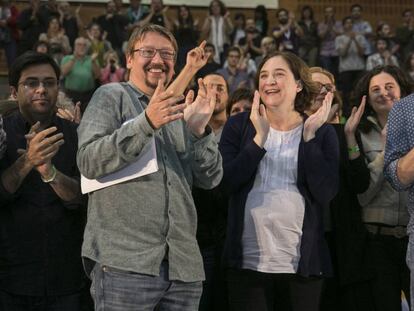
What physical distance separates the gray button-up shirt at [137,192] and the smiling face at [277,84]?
651mm

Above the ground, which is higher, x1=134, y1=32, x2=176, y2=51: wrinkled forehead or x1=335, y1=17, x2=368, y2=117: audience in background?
x1=335, y1=17, x2=368, y2=117: audience in background

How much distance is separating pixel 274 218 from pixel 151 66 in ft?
2.84

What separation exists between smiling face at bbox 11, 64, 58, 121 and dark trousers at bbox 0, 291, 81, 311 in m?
0.75

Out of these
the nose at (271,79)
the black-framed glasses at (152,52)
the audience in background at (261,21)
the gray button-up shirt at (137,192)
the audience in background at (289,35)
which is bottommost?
the gray button-up shirt at (137,192)

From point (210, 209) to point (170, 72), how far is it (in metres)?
1.05

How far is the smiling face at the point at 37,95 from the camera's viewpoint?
123 inches

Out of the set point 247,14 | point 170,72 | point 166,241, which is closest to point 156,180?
point 166,241

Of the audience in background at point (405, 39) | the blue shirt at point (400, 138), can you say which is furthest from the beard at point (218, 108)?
the audience in background at point (405, 39)

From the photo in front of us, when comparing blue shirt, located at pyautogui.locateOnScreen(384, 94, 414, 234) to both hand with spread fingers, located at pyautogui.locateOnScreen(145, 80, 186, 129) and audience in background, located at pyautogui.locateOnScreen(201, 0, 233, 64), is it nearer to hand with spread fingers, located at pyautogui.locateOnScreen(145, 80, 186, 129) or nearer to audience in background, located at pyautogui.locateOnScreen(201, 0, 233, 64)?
hand with spread fingers, located at pyautogui.locateOnScreen(145, 80, 186, 129)

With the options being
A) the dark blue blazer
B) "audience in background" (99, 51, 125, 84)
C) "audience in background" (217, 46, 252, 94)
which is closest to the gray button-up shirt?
the dark blue blazer

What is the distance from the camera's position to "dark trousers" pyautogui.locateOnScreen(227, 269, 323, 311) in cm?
312

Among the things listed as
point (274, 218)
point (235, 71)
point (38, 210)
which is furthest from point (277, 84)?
point (235, 71)

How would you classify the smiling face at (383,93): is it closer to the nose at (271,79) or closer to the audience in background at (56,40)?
the nose at (271,79)

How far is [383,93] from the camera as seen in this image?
385 centimetres
